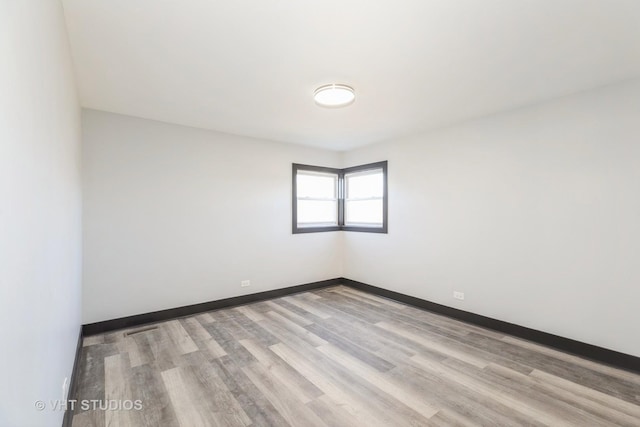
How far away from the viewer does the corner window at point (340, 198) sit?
4952 millimetres

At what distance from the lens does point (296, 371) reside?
2.54 m

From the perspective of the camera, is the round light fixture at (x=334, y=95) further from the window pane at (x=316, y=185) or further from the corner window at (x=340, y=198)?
the window pane at (x=316, y=185)

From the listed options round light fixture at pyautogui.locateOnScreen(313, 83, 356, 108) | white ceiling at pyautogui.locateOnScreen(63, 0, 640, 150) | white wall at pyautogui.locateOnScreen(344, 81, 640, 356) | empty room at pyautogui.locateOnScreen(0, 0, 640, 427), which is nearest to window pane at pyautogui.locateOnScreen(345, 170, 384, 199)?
empty room at pyautogui.locateOnScreen(0, 0, 640, 427)

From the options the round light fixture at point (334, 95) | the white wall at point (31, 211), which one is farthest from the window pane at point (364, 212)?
the white wall at point (31, 211)

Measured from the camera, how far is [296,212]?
196 inches

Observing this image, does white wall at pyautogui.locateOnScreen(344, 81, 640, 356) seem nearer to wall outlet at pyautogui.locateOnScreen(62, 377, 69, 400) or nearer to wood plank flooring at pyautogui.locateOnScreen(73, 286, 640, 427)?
wood plank flooring at pyautogui.locateOnScreen(73, 286, 640, 427)

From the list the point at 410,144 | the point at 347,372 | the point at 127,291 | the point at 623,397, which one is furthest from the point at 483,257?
the point at 127,291

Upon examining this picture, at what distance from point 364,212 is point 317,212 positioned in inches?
34.0

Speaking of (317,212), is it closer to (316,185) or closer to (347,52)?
(316,185)

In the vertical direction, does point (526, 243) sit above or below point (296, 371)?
above

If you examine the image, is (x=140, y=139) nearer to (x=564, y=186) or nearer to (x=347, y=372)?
(x=347, y=372)

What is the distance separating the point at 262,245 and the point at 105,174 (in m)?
2.22

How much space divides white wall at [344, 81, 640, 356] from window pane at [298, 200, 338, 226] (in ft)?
5.12

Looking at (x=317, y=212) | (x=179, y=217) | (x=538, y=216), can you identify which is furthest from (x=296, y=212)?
(x=538, y=216)
